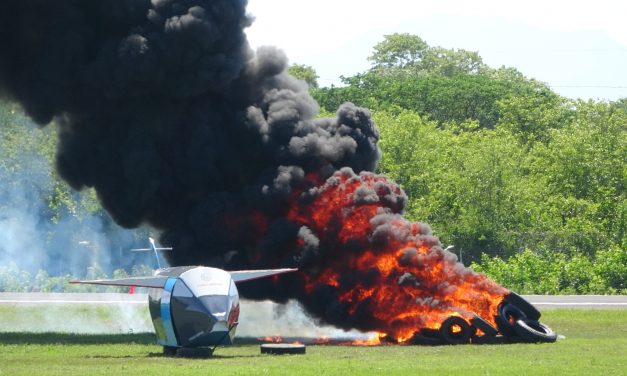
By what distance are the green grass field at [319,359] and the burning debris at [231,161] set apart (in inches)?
102

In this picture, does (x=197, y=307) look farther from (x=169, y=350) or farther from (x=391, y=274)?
(x=391, y=274)

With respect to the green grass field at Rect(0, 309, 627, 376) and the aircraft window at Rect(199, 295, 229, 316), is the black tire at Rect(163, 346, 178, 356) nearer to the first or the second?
the green grass field at Rect(0, 309, 627, 376)

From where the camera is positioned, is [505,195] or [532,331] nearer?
[532,331]

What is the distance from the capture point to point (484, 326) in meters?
45.6

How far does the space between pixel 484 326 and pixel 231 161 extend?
1409cm

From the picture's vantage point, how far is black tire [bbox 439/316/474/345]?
148 ft

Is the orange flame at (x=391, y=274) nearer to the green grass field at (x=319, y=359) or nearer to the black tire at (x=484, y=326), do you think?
the black tire at (x=484, y=326)

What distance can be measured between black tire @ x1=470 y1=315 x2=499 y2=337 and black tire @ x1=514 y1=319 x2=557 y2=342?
944 millimetres

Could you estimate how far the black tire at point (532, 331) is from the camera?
150ft

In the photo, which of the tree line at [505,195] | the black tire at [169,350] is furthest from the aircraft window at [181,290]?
the tree line at [505,195]

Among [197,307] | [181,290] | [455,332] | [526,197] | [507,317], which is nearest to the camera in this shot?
[197,307]

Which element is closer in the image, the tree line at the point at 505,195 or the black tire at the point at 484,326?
the black tire at the point at 484,326

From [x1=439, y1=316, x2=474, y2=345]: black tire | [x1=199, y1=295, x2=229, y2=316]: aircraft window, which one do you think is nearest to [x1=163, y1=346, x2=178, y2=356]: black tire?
[x1=199, y1=295, x2=229, y2=316]: aircraft window

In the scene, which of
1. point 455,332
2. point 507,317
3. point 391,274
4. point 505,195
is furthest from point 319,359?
point 505,195
